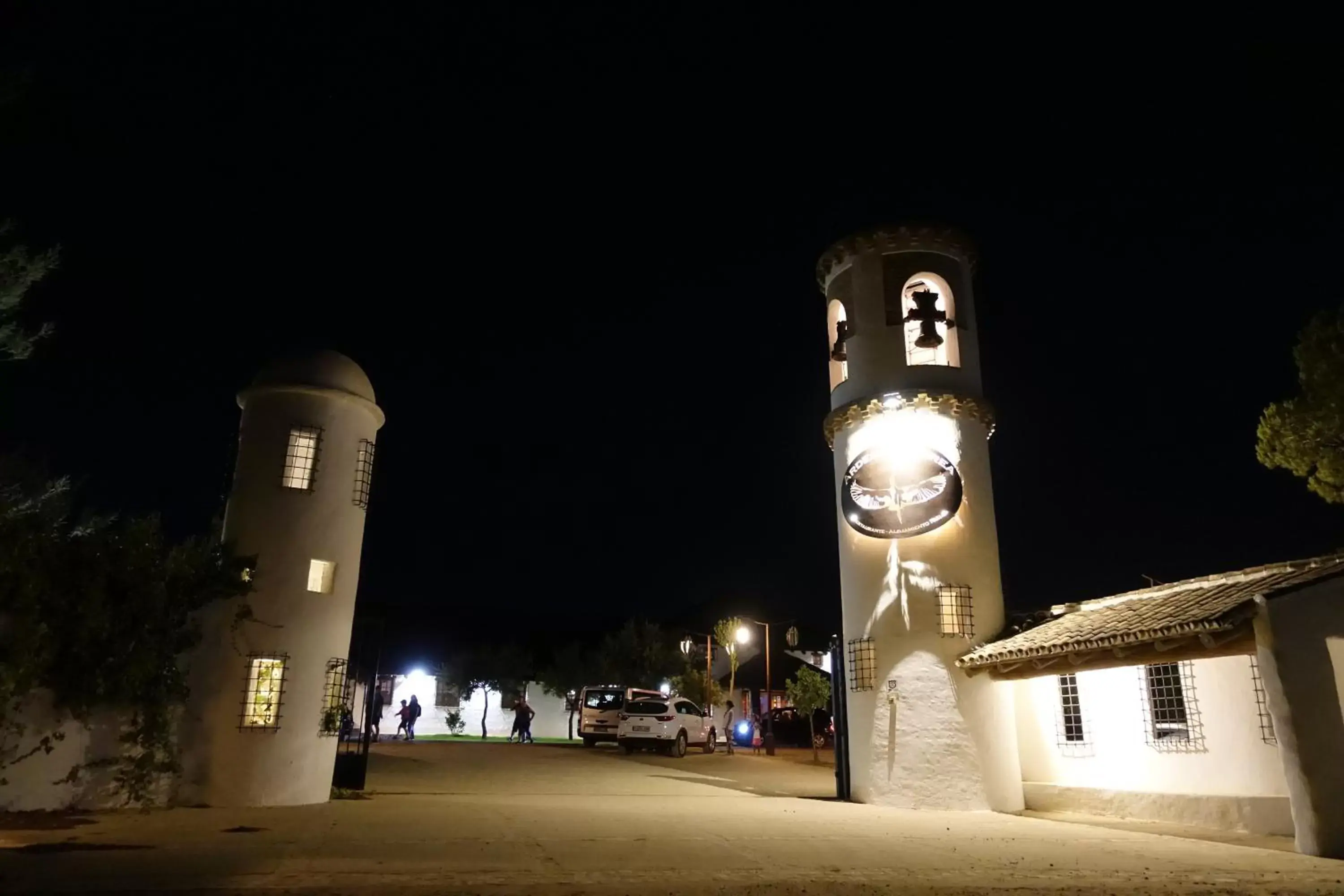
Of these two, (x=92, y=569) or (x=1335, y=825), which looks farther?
(x=92, y=569)

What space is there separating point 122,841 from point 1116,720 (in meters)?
12.8

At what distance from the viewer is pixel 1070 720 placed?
13961 mm

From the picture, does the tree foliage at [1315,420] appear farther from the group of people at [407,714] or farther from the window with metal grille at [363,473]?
the group of people at [407,714]

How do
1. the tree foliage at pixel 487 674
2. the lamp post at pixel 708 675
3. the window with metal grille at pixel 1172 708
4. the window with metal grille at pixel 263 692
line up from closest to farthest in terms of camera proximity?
the window with metal grille at pixel 1172 708 → the window with metal grille at pixel 263 692 → the lamp post at pixel 708 675 → the tree foliage at pixel 487 674

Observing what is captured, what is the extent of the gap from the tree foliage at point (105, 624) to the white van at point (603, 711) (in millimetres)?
15328

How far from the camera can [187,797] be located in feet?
39.7

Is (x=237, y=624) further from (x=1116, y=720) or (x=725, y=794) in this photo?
(x=1116, y=720)

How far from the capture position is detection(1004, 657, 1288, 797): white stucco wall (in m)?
11.2

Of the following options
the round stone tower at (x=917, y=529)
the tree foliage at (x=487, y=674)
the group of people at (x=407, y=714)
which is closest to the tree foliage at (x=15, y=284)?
the round stone tower at (x=917, y=529)

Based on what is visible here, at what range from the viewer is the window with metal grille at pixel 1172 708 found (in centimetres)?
1199

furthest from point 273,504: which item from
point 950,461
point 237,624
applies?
point 950,461

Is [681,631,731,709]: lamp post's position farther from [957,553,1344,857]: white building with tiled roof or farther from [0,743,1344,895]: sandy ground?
[957,553,1344,857]: white building with tiled roof

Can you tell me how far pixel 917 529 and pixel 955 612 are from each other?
148 centimetres

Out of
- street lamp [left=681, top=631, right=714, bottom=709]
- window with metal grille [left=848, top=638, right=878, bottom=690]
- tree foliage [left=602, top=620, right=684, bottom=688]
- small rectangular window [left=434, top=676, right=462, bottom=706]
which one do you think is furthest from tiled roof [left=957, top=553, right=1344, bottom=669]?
small rectangular window [left=434, top=676, right=462, bottom=706]
